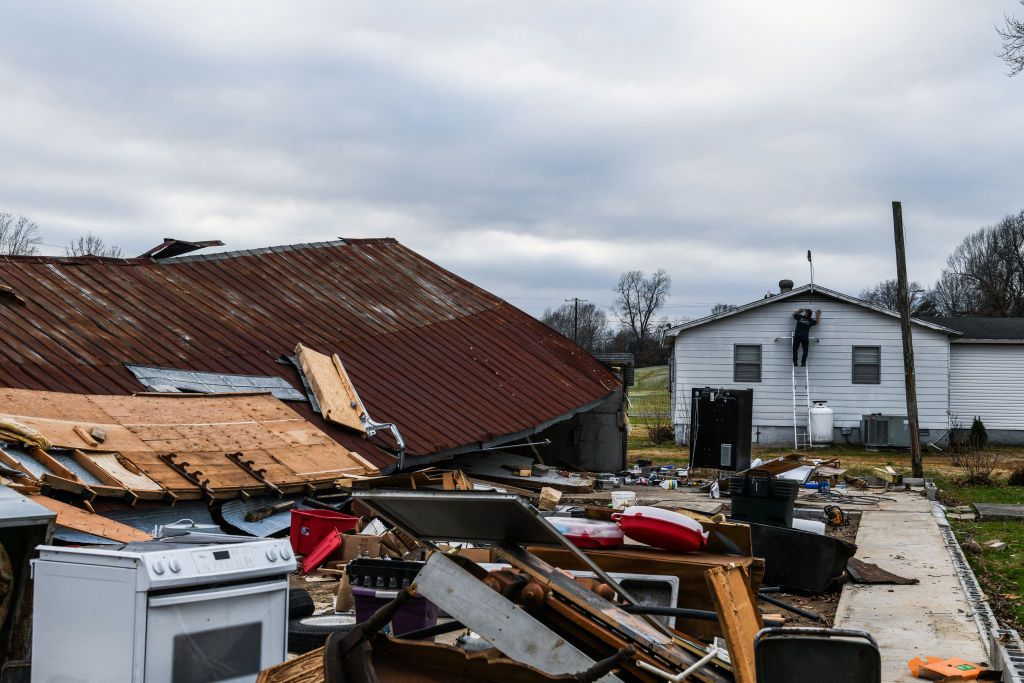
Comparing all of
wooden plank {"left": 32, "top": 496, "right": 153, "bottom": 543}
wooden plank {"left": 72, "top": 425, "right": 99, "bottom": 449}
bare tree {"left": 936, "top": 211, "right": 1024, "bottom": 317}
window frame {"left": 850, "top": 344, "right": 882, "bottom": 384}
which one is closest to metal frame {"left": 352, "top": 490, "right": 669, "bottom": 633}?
wooden plank {"left": 32, "top": 496, "right": 153, "bottom": 543}

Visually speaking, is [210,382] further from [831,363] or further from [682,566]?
[831,363]

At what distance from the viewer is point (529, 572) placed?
5051 millimetres

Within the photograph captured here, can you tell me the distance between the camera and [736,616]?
17.2 feet

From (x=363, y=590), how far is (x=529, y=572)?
189 centimetres

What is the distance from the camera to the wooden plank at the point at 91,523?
28.7ft

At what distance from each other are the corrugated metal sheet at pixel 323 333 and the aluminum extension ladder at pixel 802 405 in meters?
8.82

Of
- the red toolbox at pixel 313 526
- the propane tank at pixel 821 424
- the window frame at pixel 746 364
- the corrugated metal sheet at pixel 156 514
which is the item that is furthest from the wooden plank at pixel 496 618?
the window frame at pixel 746 364

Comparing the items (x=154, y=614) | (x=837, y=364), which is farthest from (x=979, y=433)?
(x=154, y=614)

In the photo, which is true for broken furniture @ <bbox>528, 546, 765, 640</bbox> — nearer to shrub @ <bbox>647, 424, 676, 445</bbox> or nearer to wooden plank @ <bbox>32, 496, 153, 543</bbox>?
wooden plank @ <bbox>32, 496, 153, 543</bbox>

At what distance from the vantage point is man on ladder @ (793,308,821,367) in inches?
1182

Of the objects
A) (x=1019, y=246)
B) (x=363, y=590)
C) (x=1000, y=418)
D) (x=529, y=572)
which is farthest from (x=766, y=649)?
(x=1019, y=246)

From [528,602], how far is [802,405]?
27176 millimetres

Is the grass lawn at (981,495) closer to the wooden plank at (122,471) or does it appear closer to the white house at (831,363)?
the white house at (831,363)

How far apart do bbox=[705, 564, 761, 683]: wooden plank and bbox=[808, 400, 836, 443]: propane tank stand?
25.1 m
